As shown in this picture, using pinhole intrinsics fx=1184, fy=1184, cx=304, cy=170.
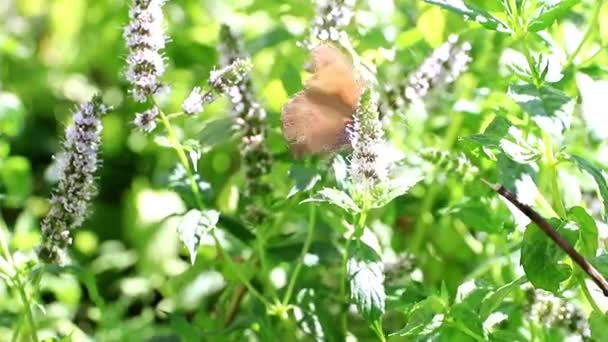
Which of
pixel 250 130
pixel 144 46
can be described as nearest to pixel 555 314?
pixel 250 130

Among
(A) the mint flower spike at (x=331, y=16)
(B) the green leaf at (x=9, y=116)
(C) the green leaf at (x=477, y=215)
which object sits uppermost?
(A) the mint flower spike at (x=331, y=16)

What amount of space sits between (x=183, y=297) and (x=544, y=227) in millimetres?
772

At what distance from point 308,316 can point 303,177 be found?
178mm

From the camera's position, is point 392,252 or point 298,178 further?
point 392,252

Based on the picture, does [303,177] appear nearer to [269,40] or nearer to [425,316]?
[425,316]

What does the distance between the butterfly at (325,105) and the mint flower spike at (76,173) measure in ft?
0.61

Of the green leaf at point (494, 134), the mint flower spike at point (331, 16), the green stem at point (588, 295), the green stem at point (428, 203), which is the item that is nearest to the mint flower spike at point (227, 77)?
the mint flower spike at point (331, 16)

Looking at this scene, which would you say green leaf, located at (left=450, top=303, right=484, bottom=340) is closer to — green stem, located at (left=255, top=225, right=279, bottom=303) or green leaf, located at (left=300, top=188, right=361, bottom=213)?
green leaf, located at (left=300, top=188, right=361, bottom=213)

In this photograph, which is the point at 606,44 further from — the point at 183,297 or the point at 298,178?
the point at 183,297

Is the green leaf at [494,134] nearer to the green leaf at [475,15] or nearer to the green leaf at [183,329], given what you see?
the green leaf at [475,15]

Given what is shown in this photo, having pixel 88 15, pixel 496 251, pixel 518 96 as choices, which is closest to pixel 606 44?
pixel 496 251

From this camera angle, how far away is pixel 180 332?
51.6 inches

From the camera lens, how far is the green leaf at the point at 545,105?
98 cm

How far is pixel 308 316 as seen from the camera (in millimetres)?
1302
